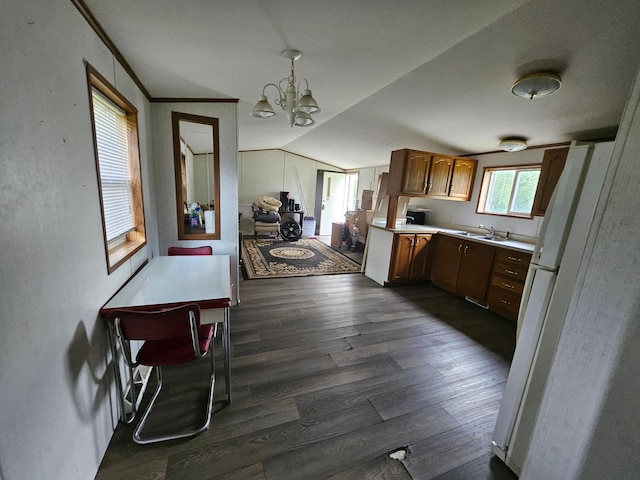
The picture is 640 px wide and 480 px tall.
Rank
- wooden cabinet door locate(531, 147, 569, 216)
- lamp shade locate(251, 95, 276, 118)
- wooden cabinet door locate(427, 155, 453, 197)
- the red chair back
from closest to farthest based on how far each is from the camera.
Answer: the red chair back, lamp shade locate(251, 95, 276, 118), wooden cabinet door locate(531, 147, 569, 216), wooden cabinet door locate(427, 155, 453, 197)

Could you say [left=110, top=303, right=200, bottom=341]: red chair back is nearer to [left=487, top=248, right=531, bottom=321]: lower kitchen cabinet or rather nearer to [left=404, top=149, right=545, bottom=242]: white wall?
[left=487, top=248, right=531, bottom=321]: lower kitchen cabinet

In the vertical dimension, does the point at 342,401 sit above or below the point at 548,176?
below

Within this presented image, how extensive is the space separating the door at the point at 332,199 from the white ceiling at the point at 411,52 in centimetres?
455

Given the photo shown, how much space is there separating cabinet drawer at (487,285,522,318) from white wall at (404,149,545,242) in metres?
0.85

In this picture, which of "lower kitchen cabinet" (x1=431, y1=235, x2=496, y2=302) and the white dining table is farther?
"lower kitchen cabinet" (x1=431, y1=235, x2=496, y2=302)

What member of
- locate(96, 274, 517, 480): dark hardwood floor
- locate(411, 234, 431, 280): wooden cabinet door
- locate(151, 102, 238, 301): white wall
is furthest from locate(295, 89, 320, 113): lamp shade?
locate(411, 234, 431, 280): wooden cabinet door

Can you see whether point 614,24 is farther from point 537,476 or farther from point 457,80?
point 537,476

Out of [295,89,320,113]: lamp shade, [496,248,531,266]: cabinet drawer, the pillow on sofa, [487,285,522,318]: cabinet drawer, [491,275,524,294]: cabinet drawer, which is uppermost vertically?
[295,89,320,113]: lamp shade

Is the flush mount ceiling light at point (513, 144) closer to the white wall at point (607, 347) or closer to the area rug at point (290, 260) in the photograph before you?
the area rug at point (290, 260)

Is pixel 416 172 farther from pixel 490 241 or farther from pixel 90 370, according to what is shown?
pixel 90 370

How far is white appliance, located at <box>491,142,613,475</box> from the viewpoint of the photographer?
114 centimetres

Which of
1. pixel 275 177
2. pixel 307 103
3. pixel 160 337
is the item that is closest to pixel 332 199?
pixel 275 177

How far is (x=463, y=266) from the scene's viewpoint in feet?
11.3

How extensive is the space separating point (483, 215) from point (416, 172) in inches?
51.1
